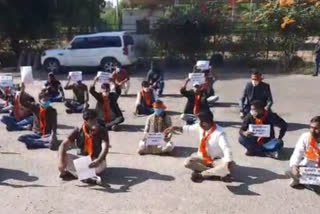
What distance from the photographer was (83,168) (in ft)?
30.3

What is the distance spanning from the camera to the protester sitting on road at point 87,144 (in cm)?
953

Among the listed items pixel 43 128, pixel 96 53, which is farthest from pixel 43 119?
pixel 96 53

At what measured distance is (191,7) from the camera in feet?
95.0

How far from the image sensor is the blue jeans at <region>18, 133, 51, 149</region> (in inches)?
476

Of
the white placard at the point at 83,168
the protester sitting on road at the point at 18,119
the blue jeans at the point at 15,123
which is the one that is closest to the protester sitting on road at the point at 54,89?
the protester sitting on road at the point at 18,119

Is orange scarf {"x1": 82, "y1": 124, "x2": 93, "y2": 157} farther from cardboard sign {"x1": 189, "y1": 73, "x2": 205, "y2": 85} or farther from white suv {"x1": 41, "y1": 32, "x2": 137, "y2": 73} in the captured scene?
white suv {"x1": 41, "y1": 32, "x2": 137, "y2": 73}

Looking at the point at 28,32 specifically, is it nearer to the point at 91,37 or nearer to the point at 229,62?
the point at 91,37

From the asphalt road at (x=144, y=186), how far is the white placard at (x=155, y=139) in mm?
295

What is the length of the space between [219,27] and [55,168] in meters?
18.4

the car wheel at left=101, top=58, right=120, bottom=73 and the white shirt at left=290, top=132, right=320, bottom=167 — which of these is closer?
the white shirt at left=290, top=132, right=320, bottom=167

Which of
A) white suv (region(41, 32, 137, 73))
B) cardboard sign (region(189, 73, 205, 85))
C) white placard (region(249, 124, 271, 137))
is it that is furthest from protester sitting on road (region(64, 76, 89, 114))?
white suv (region(41, 32, 137, 73))

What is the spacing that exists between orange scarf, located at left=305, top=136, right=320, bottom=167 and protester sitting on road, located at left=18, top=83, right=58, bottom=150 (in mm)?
5332

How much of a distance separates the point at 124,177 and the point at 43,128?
3214 millimetres

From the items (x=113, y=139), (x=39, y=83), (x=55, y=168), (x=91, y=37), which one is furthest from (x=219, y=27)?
(x=55, y=168)
